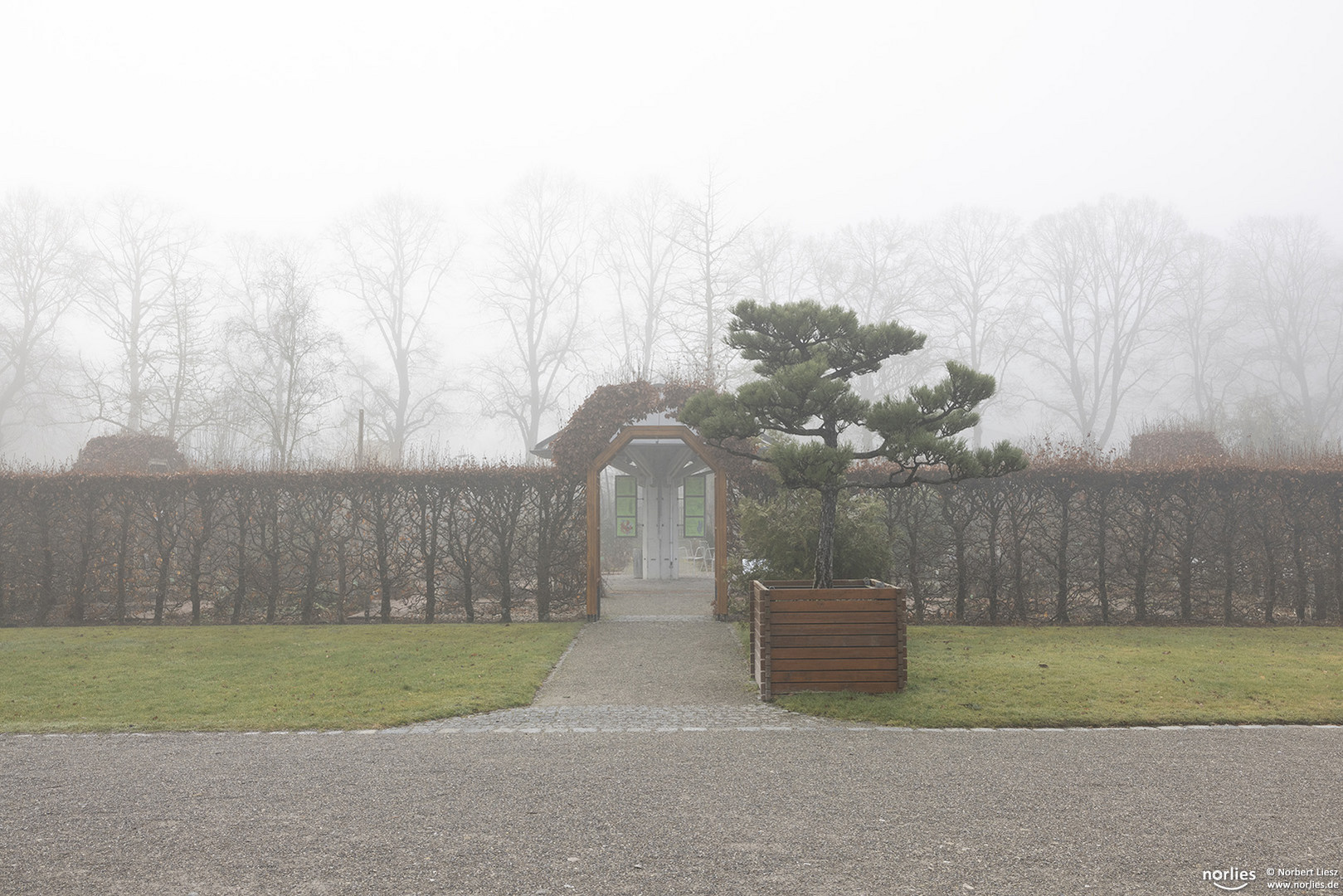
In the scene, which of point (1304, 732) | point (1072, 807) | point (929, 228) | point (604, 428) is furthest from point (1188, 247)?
point (1072, 807)

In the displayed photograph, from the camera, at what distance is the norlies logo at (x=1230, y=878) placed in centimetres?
336

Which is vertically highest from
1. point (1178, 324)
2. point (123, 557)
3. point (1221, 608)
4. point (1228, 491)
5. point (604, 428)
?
point (1178, 324)

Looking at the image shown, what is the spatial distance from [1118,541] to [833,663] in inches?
293

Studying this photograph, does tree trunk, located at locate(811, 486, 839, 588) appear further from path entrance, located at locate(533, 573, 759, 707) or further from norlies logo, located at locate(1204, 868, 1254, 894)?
norlies logo, located at locate(1204, 868, 1254, 894)

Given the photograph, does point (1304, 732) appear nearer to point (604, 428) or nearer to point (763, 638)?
point (763, 638)

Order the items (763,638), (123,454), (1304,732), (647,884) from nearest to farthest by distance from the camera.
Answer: (647,884)
(1304,732)
(763,638)
(123,454)

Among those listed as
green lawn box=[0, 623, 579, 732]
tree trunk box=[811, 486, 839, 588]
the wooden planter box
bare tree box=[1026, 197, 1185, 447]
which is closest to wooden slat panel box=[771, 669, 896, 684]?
the wooden planter box

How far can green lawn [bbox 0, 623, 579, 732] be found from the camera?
21.8 ft

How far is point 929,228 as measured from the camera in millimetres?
36594

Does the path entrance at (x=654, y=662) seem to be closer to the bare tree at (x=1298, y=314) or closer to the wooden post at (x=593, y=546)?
the wooden post at (x=593, y=546)

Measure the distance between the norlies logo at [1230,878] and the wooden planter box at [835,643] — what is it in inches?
148

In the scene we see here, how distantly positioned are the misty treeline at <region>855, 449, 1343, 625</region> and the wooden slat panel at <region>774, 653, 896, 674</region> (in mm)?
5289

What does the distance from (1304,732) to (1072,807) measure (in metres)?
2.88

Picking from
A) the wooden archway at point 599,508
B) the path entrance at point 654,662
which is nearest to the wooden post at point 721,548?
the wooden archway at point 599,508
